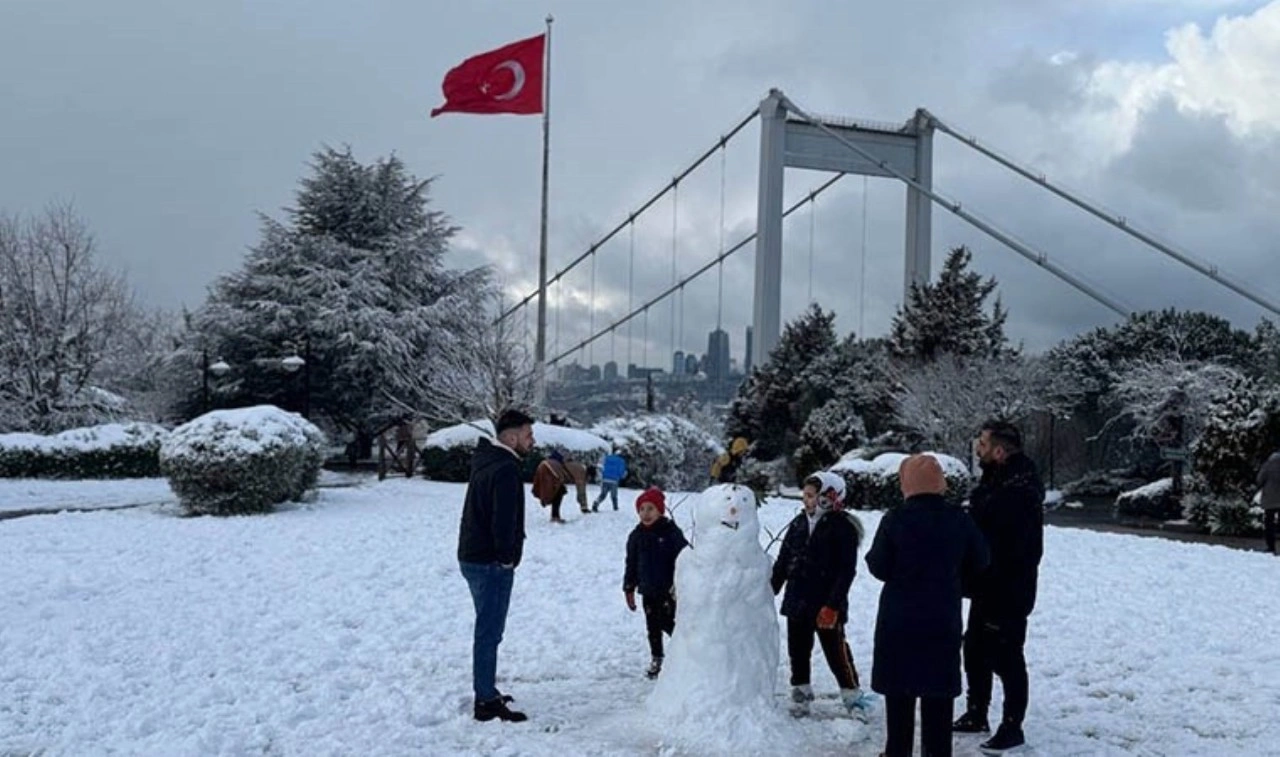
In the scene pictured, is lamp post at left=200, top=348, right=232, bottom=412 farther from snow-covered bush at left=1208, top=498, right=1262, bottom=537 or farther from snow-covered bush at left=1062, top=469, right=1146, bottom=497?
snow-covered bush at left=1062, top=469, right=1146, bottom=497

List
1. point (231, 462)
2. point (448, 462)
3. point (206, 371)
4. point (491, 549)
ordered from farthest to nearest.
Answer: point (206, 371), point (448, 462), point (231, 462), point (491, 549)

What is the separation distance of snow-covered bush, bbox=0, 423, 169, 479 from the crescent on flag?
10939 millimetres

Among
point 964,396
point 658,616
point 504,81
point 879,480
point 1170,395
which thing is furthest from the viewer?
point 964,396

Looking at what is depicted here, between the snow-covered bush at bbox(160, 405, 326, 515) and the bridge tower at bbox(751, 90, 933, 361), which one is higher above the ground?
the bridge tower at bbox(751, 90, 933, 361)

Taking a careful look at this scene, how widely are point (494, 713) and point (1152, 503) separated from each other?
1987 centimetres

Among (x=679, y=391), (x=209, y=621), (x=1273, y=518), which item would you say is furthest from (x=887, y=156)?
(x=209, y=621)

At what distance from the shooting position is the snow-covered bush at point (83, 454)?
20.6 meters

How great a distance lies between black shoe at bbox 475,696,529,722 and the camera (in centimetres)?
589

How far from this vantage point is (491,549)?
5.86 meters

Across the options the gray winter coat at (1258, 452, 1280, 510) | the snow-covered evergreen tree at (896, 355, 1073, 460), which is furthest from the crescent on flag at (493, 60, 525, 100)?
the gray winter coat at (1258, 452, 1280, 510)

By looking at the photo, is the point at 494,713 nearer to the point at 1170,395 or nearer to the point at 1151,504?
the point at 1151,504

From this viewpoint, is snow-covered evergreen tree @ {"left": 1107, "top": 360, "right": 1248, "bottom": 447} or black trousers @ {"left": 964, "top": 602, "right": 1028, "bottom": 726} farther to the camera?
snow-covered evergreen tree @ {"left": 1107, "top": 360, "right": 1248, "bottom": 447}

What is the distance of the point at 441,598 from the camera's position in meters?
9.57

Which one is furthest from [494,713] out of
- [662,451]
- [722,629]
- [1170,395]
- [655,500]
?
[1170,395]
